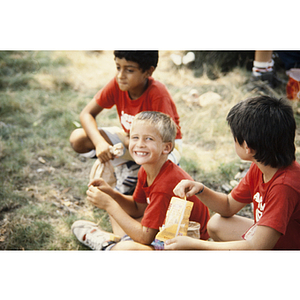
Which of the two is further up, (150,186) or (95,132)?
(95,132)

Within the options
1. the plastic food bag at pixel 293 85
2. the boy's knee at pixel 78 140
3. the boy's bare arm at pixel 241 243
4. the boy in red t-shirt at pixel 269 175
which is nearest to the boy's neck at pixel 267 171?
the boy in red t-shirt at pixel 269 175

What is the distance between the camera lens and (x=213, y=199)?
1.78m

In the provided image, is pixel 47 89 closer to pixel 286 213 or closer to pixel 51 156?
pixel 51 156

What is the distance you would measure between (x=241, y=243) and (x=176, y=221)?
327 millimetres

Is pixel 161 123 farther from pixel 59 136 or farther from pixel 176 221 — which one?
pixel 59 136

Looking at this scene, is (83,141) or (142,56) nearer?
(142,56)

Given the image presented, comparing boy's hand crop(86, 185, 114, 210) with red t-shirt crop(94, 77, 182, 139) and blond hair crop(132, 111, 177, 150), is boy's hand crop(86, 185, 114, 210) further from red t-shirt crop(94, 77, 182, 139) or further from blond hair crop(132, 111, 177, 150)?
red t-shirt crop(94, 77, 182, 139)

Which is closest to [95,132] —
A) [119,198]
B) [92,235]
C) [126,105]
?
[126,105]

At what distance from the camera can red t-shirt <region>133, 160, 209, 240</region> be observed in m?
1.77

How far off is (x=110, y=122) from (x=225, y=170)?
1.44 metres

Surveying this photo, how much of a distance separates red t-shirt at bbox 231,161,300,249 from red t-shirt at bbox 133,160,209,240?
0.37m

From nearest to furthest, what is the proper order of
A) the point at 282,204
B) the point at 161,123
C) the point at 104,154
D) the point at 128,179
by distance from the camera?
the point at 282,204 < the point at 161,123 < the point at 104,154 < the point at 128,179

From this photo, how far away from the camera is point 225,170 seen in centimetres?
284

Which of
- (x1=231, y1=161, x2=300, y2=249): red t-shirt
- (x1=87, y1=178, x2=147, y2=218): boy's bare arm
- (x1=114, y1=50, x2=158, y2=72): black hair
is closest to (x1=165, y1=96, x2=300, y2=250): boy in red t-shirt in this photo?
(x1=231, y1=161, x2=300, y2=249): red t-shirt
